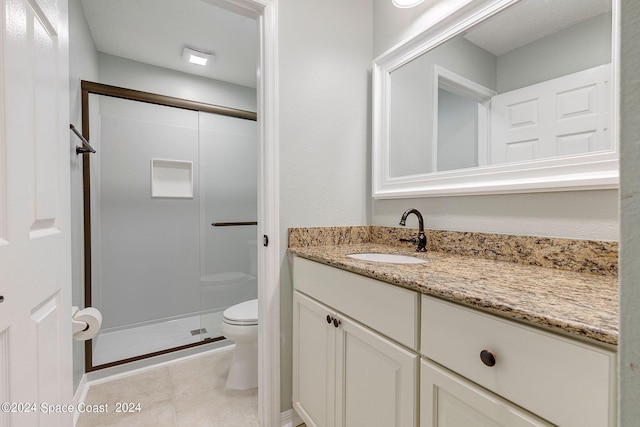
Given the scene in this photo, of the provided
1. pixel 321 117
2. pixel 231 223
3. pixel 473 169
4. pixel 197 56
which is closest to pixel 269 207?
pixel 321 117

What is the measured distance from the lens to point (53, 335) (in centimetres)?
90

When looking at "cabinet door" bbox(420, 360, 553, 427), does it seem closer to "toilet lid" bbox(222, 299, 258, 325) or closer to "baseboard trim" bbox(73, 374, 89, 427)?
"toilet lid" bbox(222, 299, 258, 325)

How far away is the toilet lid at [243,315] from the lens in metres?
1.75

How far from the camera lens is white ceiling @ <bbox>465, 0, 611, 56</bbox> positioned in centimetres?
94

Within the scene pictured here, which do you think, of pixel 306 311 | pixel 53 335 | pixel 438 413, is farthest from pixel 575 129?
pixel 53 335

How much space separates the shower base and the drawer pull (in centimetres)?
220

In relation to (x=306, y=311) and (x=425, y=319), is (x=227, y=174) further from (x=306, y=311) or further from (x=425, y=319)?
(x=425, y=319)

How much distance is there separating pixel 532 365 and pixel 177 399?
1.78 metres

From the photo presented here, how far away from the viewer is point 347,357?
3.42 ft

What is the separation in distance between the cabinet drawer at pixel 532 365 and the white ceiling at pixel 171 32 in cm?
203

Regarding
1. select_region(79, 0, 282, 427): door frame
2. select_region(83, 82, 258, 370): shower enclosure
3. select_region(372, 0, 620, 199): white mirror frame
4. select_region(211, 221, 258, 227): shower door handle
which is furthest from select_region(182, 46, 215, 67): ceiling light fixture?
select_region(372, 0, 620, 199): white mirror frame

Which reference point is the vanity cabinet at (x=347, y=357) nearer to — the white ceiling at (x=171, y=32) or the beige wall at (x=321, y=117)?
the beige wall at (x=321, y=117)

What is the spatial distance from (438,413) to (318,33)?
5.58 feet

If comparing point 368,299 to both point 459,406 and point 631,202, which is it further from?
point 631,202
